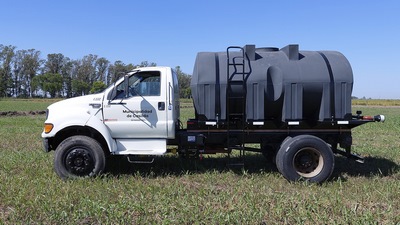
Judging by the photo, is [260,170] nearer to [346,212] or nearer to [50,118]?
[346,212]

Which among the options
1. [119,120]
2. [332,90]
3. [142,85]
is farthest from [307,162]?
[119,120]

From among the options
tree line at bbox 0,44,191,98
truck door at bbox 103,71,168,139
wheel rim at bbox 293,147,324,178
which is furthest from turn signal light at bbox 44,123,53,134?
tree line at bbox 0,44,191,98

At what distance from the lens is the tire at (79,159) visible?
6.93 metres

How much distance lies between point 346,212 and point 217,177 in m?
2.84

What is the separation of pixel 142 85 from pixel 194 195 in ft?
8.56

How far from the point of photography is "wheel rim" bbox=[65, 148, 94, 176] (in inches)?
273

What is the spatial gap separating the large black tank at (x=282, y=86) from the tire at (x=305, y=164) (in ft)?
1.70

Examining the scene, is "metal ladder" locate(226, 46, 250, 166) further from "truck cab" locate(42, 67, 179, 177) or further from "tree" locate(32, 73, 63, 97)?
"tree" locate(32, 73, 63, 97)

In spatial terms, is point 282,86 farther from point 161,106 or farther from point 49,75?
point 49,75

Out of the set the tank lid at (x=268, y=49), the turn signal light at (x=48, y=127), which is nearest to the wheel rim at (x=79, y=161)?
the turn signal light at (x=48, y=127)

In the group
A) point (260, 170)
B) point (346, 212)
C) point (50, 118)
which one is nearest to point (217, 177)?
point (260, 170)

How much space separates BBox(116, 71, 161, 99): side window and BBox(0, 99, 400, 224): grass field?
5.54 feet

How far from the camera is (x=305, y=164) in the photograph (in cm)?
712

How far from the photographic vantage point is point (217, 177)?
7.24 meters
